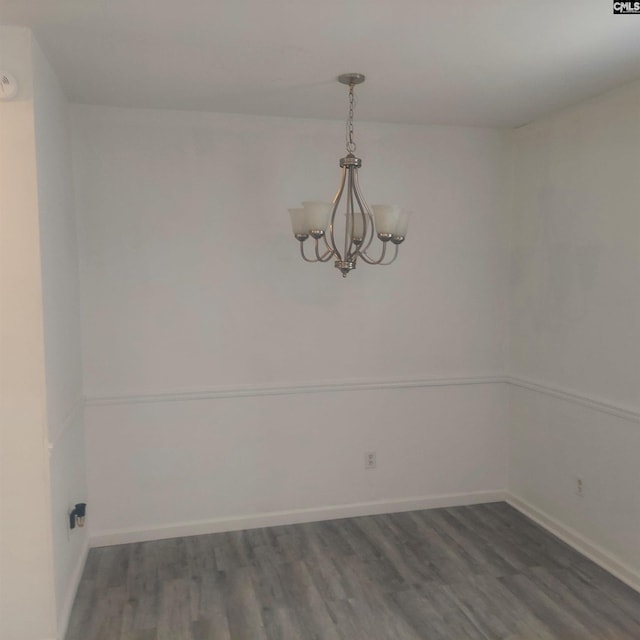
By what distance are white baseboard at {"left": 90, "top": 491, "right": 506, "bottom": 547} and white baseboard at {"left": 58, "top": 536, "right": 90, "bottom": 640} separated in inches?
6.6

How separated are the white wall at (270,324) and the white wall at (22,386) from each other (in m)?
0.90

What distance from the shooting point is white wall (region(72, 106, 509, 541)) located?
304 cm

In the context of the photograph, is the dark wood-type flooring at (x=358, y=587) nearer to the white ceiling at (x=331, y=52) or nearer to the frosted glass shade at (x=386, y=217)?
the frosted glass shade at (x=386, y=217)

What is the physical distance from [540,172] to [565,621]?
231 centimetres

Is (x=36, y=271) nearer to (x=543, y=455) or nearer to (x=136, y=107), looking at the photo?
(x=136, y=107)

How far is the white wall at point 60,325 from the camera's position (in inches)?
86.4

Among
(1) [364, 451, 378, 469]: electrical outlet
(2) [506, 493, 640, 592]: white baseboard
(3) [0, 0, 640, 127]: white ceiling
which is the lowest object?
(2) [506, 493, 640, 592]: white baseboard

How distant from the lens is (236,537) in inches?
126

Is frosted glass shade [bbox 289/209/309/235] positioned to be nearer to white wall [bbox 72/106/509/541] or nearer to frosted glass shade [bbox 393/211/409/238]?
frosted glass shade [bbox 393/211/409/238]

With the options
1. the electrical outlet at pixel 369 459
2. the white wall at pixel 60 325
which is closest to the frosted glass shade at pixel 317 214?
the white wall at pixel 60 325

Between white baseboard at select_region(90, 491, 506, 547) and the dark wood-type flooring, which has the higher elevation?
white baseboard at select_region(90, 491, 506, 547)

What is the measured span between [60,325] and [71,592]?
1203mm

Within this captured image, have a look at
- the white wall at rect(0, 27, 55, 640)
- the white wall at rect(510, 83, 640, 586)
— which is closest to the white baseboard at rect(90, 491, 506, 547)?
the white wall at rect(510, 83, 640, 586)

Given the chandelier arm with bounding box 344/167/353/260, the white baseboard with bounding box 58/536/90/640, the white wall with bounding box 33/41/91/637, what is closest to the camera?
the white wall with bounding box 33/41/91/637
